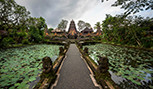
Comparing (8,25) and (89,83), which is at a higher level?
(8,25)

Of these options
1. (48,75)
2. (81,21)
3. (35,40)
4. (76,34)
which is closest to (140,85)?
(48,75)

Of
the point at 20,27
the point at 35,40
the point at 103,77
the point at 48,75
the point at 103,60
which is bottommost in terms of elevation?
the point at 103,77

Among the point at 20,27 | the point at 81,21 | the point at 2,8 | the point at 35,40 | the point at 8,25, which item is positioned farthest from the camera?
the point at 81,21

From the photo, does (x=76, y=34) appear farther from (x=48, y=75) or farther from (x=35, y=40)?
(x=48, y=75)

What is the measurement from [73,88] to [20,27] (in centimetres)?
1643

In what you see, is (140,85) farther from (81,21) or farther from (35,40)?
(81,21)

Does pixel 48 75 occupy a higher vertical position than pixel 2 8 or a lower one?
lower

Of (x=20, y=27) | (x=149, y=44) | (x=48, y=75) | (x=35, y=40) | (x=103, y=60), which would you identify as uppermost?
(x=20, y=27)

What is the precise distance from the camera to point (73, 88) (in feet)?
7.30

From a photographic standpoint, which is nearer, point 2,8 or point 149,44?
point 149,44

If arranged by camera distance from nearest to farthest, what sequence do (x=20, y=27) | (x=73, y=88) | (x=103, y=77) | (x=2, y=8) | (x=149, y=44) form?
(x=73, y=88) < (x=103, y=77) < (x=149, y=44) < (x=2, y=8) < (x=20, y=27)

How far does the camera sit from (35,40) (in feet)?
61.4

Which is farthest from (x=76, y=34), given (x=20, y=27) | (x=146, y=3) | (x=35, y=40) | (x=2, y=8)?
(x=146, y=3)

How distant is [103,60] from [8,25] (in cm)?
1624
